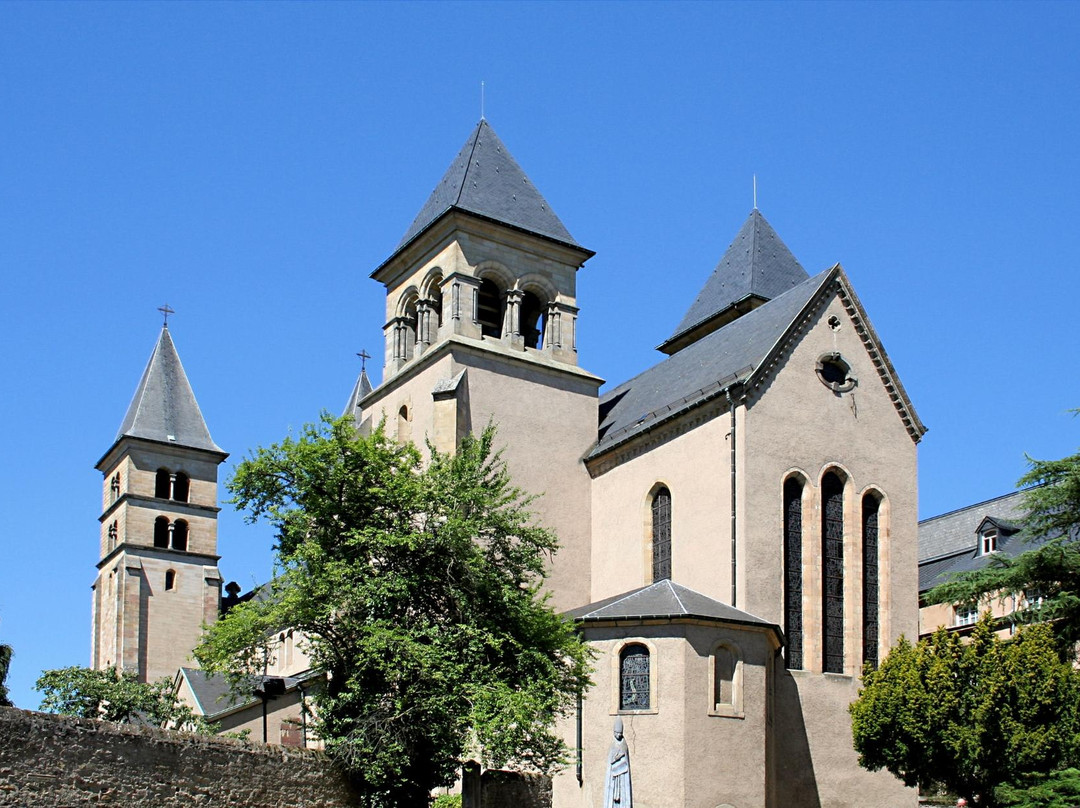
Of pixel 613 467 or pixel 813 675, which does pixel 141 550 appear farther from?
pixel 813 675

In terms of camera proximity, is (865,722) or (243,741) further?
(865,722)

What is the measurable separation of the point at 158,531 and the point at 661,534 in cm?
4369

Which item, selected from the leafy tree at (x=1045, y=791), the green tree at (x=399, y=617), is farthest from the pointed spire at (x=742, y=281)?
the leafy tree at (x=1045, y=791)

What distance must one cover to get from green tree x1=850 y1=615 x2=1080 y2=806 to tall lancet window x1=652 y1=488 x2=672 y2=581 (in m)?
8.63

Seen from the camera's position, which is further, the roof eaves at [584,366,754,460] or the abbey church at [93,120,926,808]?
the roof eaves at [584,366,754,460]

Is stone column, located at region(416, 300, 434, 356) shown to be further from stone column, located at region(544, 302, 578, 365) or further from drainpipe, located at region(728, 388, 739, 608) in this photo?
drainpipe, located at region(728, 388, 739, 608)

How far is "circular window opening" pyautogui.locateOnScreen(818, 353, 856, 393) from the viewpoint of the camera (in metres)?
37.3

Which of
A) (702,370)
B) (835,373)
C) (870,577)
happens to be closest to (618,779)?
(870,577)

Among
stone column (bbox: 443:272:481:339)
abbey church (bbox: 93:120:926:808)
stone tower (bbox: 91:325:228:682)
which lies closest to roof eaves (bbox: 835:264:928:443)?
abbey church (bbox: 93:120:926:808)

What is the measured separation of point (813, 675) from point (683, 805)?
653 centimetres

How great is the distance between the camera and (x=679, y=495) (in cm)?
3700

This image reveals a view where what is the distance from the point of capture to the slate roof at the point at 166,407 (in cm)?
7500

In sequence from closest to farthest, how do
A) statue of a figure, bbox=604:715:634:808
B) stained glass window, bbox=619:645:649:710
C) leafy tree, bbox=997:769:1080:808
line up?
statue of a figure, bbox=604:715:634:808 → leafy tree, bbox=997:769:1080:808 → stained glass window, bbox=619:645:649:710

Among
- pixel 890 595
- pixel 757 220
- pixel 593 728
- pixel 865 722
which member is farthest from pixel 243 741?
pixel 757 220
